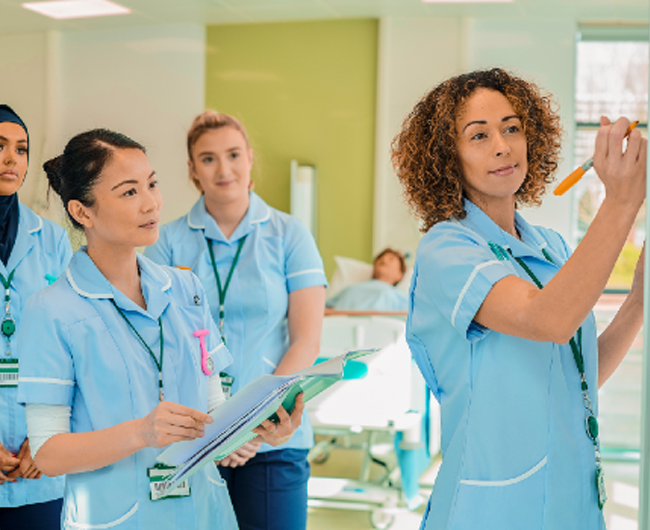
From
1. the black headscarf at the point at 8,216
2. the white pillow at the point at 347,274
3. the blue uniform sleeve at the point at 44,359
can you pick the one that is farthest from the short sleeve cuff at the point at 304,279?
the white pillow at the point at 347,274

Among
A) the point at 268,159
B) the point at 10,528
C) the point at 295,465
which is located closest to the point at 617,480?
the point at 295,465

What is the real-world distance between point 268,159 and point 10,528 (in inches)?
162

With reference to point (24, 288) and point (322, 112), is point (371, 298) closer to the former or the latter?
point (322, 112)

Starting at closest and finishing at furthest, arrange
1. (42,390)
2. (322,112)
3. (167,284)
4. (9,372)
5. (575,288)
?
(575,288)
(42,390)
(167,284)
(9,372)
(322,112)

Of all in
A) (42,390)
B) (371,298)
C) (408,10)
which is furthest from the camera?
(408,10)

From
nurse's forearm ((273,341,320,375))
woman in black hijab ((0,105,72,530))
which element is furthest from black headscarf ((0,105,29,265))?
nurse's forearm ((273,341,320,375))

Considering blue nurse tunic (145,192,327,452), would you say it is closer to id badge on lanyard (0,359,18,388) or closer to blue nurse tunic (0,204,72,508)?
blue nurse tunic (0,204,72,508)

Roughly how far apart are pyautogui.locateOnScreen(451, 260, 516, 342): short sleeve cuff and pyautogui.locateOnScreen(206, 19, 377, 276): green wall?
14.3 ft

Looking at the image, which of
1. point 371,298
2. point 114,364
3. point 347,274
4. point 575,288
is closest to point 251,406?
point 114,364

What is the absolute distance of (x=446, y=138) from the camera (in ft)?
3.58

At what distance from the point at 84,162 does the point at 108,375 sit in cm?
36

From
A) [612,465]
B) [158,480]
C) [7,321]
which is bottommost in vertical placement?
[612,465]

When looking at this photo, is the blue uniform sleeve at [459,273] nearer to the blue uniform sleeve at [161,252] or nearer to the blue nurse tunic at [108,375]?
the blue nurse tunic at [108,375]

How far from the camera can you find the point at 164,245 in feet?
5.80
